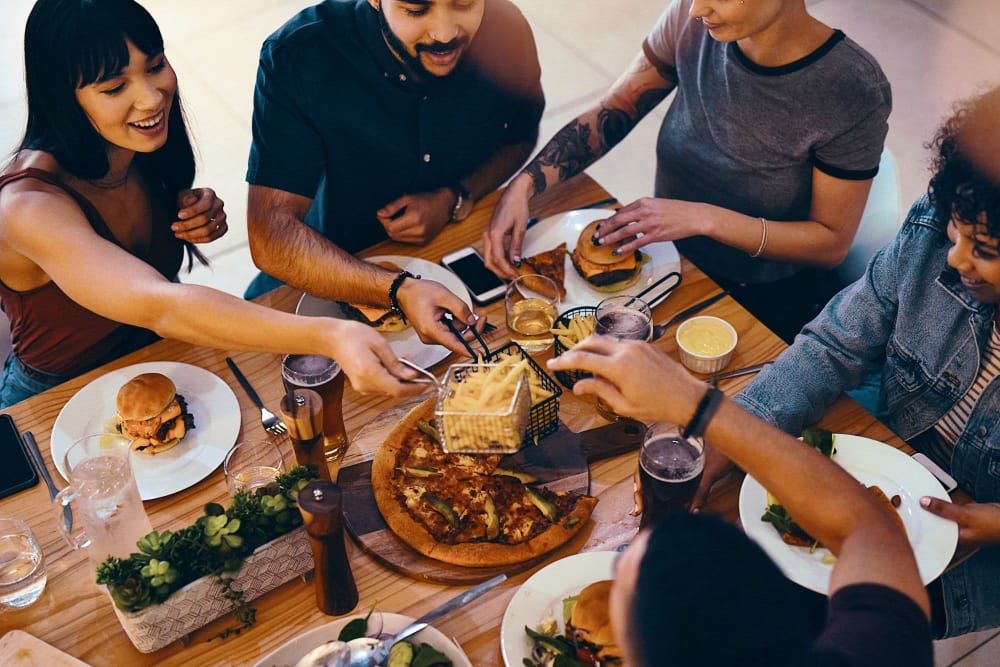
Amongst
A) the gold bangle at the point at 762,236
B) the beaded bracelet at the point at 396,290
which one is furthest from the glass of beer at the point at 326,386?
the gold bangle at the point at 762,236

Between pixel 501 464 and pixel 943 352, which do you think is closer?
pixel 501 464

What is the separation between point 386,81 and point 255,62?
304cm

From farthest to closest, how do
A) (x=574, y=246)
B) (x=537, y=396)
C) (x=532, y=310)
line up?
(x=574, y=246), (x=532, y=310), (x=537, y=396)

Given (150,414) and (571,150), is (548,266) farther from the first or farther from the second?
(150,414)

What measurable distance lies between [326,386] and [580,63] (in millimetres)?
3591

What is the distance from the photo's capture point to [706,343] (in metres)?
2.15

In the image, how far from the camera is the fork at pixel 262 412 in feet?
6.57

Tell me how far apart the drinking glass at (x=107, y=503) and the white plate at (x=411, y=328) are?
646mm

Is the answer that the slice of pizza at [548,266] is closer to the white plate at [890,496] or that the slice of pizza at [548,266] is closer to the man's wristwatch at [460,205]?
the man's wristwatch at [460,205]

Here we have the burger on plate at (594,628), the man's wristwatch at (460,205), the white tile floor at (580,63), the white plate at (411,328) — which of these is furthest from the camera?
the white tile floor at (580,63)

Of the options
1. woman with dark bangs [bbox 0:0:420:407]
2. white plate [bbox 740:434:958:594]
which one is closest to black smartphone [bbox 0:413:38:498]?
woman with dark bangs [bbox 0:0:420:407]

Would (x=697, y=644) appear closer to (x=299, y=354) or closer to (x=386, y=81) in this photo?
(x=299, y=354)

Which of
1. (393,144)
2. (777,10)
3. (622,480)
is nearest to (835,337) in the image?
(622,480)

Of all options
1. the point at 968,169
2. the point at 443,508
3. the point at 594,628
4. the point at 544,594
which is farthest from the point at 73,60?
the point at 968,169
